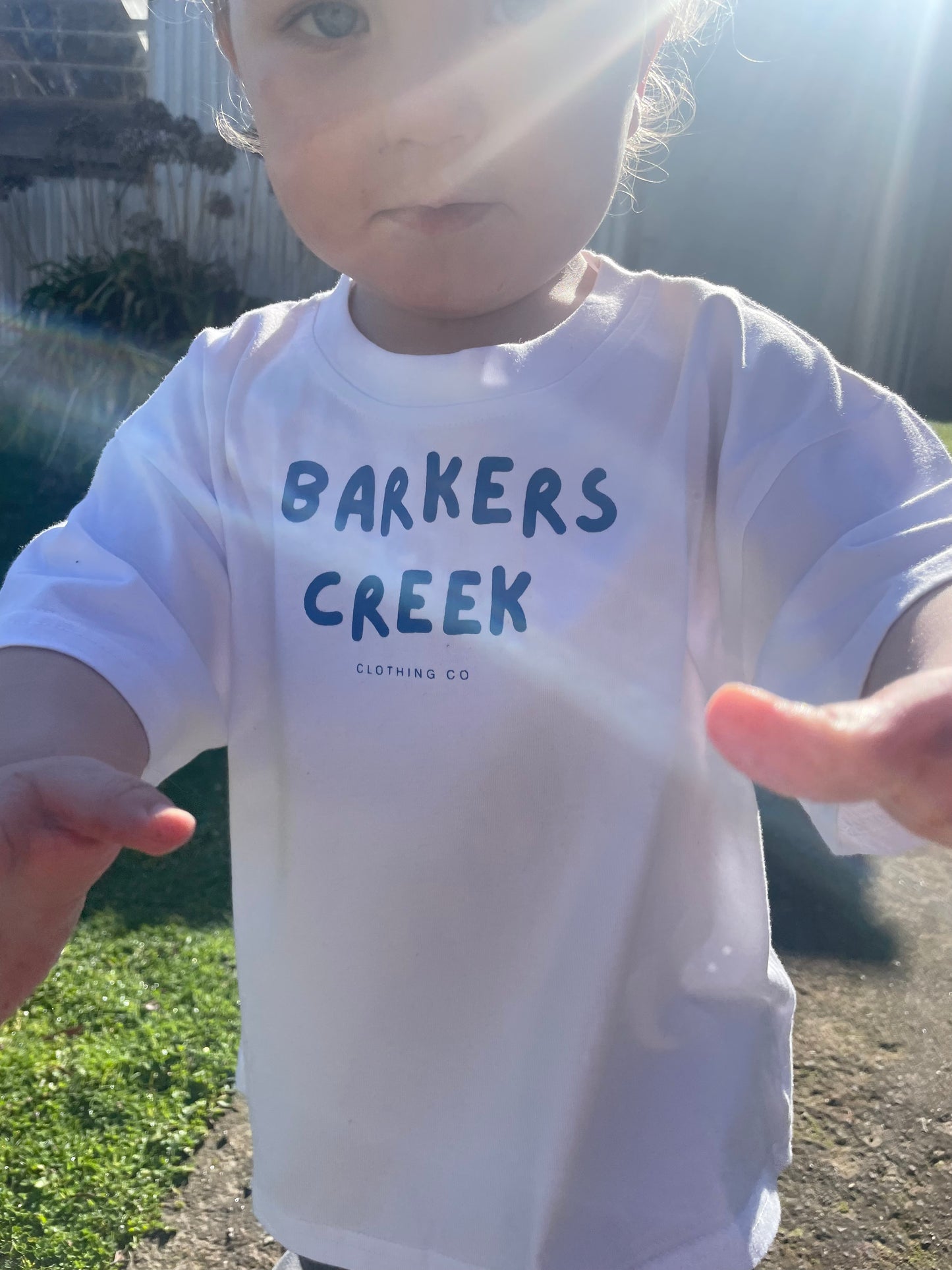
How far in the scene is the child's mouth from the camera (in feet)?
3.67

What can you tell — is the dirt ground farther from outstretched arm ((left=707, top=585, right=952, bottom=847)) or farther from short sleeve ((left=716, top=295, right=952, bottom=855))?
outstretched arm ((left=707, top=585, right=952, bottom=847))

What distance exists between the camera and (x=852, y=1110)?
8.25 feet

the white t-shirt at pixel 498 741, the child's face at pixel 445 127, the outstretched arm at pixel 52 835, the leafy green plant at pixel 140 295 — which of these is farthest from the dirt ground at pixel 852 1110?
the leafy green plant at pixel 140 295

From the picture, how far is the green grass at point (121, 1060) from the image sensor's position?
7.39ft

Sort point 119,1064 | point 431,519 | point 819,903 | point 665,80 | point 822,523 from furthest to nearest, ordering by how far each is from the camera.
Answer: point 819,903 → point 119,1064 → point 665,80 → point 431,519 → point 822,523

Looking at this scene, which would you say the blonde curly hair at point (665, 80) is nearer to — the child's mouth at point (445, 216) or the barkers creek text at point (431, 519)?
the child's mouth at point (445, 216)

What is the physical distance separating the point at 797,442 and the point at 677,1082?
678mm

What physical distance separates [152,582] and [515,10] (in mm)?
664

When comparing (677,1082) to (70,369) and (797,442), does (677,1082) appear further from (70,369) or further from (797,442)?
(70,369)

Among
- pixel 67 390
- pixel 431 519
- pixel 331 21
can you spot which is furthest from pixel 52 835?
pixel 67 390

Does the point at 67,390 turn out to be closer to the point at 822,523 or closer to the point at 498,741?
the point at 498,741

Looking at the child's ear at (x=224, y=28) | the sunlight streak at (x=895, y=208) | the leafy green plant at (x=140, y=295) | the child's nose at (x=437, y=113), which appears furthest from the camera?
the sunlight streak at (x=895, y=208)

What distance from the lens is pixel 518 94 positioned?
1087mm

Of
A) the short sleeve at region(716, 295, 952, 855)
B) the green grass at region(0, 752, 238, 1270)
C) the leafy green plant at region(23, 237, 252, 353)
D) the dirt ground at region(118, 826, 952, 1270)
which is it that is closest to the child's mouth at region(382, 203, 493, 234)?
the short sleeve at region(716, 295, 952, 855)
